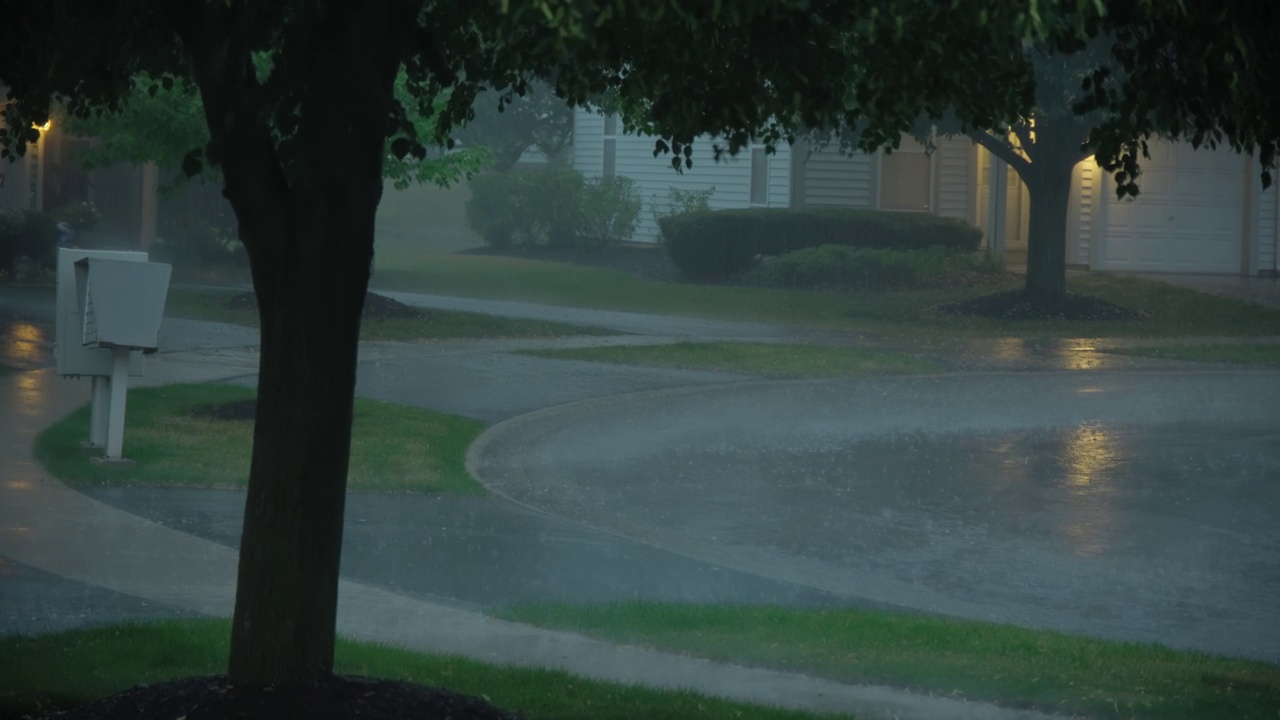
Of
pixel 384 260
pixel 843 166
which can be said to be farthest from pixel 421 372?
→ pixel 384 260

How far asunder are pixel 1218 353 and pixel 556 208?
21.0 meters

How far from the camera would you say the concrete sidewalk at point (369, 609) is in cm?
689

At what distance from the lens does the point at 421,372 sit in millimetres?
18562

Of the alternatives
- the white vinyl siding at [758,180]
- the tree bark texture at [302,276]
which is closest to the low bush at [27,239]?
the white vinyl siding at [758,180]

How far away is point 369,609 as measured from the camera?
8195 millimetres

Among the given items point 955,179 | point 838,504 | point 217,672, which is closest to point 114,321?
point 838,504

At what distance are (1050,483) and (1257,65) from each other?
8.96m

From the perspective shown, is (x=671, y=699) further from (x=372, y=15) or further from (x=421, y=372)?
(x=421, y=372)

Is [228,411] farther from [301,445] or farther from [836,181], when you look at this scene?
[836,181]

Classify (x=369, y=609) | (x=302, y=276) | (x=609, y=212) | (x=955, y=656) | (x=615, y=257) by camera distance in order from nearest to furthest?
1. (x=302, y=276)
2. (x=955, y=656)
3. (x=369, y=609)
4. (x=615, y=257)
5. (x=609, y=212)

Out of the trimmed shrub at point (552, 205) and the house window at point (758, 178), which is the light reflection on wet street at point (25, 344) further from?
the trimmed shrub at point (552, 205)

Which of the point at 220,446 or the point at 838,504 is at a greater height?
the point at 220,446

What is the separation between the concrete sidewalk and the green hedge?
2272 centimetres

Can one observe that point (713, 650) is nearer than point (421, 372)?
Yes
